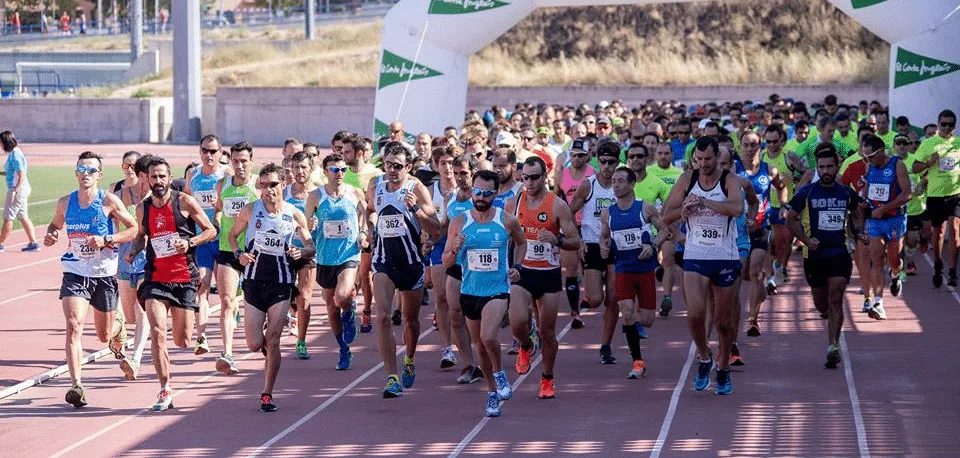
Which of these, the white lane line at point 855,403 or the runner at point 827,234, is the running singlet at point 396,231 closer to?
the runner at point 827,234

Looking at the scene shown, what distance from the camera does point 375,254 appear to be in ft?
35.2

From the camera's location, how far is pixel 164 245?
404 inches

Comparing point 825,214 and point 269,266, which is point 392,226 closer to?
point 269,266

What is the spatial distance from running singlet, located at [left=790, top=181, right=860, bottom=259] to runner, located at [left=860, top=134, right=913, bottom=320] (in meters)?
2.63

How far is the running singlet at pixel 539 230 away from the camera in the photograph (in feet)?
33.3

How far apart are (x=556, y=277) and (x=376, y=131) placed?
11811mm

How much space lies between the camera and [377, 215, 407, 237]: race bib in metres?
10.7

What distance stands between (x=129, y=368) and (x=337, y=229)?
1.93m

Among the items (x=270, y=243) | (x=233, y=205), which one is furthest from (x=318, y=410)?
(x=233, y=205)

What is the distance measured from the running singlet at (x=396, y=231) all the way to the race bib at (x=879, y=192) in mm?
5571

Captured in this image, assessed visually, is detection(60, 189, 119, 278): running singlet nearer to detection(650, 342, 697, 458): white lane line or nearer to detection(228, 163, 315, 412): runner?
detection(228, 163, 315, 412): runner

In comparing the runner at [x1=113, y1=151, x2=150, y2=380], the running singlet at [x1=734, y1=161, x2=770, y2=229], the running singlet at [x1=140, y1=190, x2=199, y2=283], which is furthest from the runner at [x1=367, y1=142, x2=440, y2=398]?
the running singlet at [x1=734, y1=161, x2=770, y2=229]

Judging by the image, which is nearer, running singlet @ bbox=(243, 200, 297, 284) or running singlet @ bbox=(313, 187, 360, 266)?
running singlet @ bbox=(243, 200, 297, 284)

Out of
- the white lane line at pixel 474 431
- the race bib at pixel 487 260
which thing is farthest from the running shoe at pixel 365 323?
the race bib at pixel 487 260
